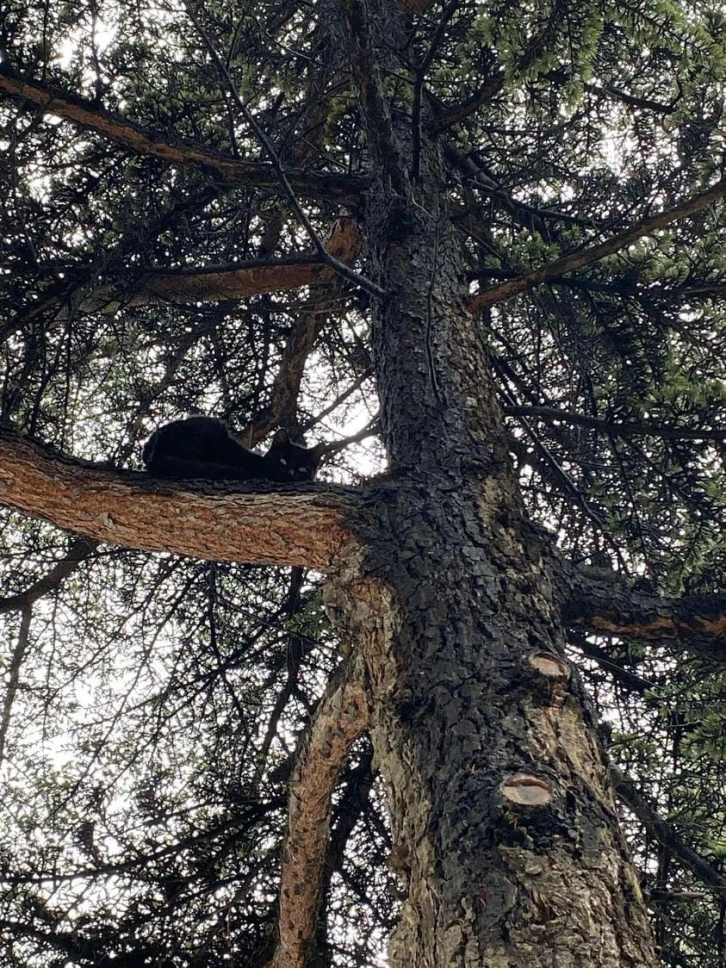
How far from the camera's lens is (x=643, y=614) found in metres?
3.15

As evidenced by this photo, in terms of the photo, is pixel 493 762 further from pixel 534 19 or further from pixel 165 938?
pixel 534 19

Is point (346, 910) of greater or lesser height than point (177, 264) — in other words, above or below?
below

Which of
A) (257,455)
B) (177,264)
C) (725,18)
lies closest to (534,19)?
(725,18)

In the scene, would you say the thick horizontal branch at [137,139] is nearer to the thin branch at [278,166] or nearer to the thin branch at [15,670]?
the thin branch at [278,166]

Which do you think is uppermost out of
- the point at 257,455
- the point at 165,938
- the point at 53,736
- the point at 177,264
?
the point at 177,264

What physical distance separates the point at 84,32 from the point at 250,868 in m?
4.01

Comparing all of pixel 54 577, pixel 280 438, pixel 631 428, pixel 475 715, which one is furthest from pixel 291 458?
pixel 475 715

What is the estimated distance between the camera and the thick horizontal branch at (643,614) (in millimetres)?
3088

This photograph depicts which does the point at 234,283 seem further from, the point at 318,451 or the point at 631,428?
the point at 631,428

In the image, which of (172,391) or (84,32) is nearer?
(84,32)

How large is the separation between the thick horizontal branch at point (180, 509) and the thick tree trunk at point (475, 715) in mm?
235

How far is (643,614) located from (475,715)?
114 centimetres

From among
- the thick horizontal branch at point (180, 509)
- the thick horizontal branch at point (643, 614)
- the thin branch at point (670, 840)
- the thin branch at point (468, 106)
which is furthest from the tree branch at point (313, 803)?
the thin branch at point (468, 106)

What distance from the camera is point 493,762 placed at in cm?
213
